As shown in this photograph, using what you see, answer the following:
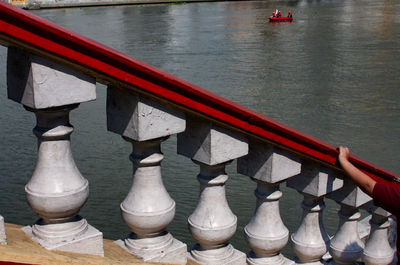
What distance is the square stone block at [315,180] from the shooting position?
2.94 meters

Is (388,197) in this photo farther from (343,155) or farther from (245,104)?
(245,104)

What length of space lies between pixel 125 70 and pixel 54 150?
413 millimetres

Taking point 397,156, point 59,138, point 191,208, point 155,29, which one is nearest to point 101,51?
point 59,138

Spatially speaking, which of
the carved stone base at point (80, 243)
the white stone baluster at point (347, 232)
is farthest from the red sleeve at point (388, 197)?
the carved stone base at point (80, 243)

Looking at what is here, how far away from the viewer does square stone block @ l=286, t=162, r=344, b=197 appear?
294 centimetres

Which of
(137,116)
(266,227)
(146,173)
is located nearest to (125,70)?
(137,116)

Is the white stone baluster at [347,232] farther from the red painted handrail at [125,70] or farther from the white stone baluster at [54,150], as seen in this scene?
the white stone baluster at [54,150]

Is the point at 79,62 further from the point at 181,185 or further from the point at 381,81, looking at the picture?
the point at 381,81

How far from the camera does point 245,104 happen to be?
13.8 m

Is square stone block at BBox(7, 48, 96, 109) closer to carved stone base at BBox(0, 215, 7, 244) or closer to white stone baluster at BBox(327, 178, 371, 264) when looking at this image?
carved stone base at BBox(0, 215, 7, 244)

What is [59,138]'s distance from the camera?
2.09 meters

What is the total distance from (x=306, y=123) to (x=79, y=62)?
10.5 meters

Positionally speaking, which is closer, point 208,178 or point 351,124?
point 208,178

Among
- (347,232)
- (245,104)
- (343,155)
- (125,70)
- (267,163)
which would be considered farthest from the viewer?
(245,104)
